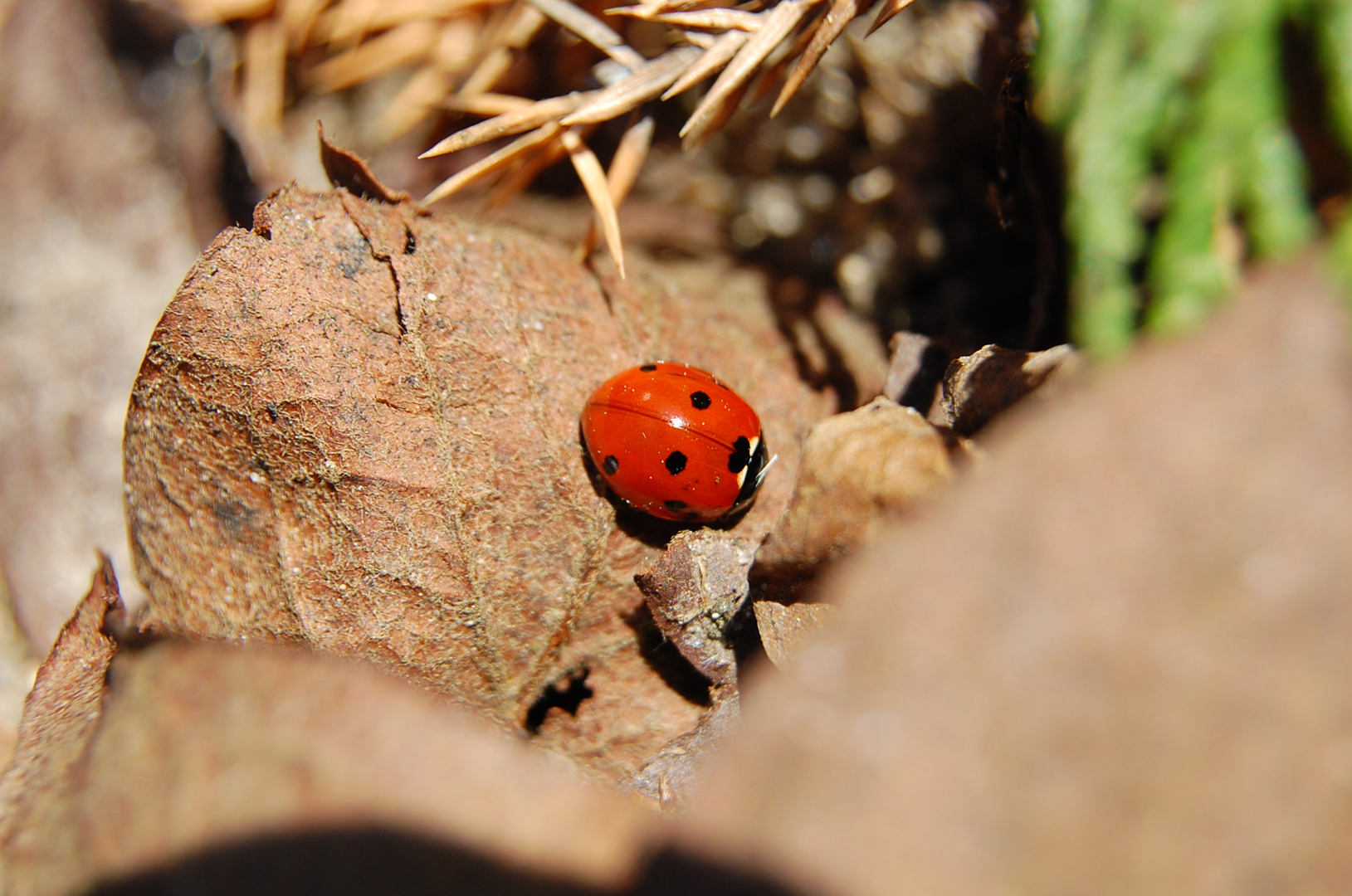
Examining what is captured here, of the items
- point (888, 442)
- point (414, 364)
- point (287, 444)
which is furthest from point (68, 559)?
point (888, 442)

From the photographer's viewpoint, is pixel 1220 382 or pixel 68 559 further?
pixel 68 559

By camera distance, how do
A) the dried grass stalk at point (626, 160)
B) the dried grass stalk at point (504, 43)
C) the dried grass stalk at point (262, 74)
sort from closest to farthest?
the dried grass stalk at point (626, 160)
the dried grass stalk at point (504, 43)
the dried grass stalk at point (262, 74)

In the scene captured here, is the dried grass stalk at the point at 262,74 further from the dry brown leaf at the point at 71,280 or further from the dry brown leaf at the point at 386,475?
the dry brown leaf at the point at 386,475

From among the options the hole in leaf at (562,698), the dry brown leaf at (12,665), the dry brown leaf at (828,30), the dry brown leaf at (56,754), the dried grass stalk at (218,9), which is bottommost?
the dry brown leaf at (12,665)

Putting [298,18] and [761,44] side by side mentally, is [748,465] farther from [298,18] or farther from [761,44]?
[298,18]

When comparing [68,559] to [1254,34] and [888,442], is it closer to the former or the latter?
[888,442]

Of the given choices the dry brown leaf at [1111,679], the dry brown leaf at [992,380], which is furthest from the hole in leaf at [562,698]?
the dry brown leaf at [992,380]
